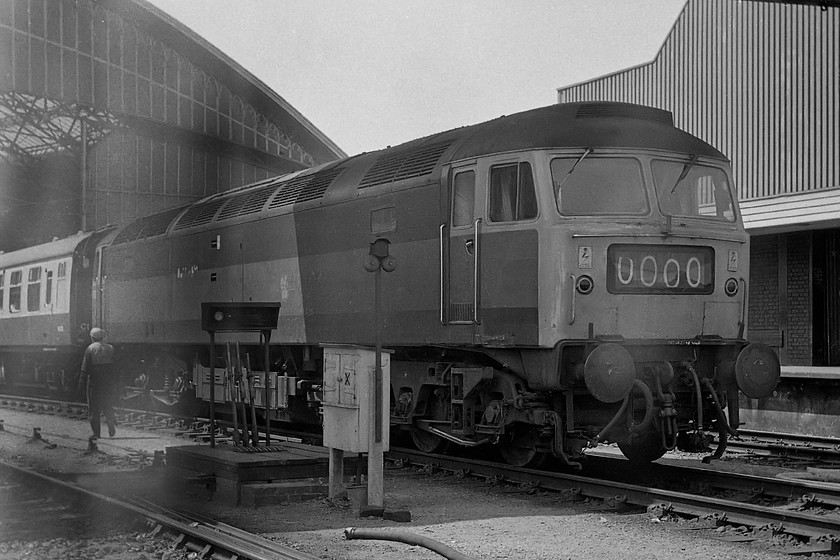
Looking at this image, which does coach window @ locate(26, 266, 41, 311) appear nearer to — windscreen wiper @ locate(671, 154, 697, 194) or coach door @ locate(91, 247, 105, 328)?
coach door @ locate(91, 247, 105, 328)

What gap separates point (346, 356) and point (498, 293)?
5.87ft

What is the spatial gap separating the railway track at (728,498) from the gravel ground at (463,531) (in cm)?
13

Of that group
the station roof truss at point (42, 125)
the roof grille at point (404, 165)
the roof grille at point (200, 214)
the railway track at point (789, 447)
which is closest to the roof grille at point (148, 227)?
the roof grille at point (200, 214)

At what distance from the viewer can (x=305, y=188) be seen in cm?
1407

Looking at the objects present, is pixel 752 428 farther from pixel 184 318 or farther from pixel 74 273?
pixel 74 273

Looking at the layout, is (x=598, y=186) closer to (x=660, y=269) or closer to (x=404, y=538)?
(x=660, y=269)

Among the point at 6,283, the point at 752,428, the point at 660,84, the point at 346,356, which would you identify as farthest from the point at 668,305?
the point at 6,283

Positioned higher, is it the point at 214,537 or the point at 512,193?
the point at 512,193

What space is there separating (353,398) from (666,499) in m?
2.96

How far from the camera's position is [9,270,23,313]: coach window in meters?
26.0

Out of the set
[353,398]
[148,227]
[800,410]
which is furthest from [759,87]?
[353,398]

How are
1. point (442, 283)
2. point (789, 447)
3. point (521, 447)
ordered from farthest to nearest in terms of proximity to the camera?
point (789, 447) → point (521, 447) → point (442, 283)

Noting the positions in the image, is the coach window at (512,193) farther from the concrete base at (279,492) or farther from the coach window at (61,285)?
the coach window at (61,285)

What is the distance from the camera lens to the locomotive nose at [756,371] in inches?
403
